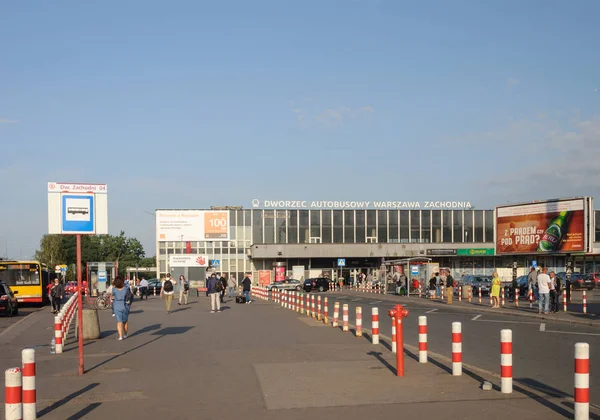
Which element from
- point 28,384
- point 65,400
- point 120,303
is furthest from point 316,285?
point 28,384

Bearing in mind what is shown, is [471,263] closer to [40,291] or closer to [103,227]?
[40,291]

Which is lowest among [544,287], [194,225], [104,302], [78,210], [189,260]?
[104,302]

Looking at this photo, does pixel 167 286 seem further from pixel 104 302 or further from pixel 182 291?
pixel 182 291

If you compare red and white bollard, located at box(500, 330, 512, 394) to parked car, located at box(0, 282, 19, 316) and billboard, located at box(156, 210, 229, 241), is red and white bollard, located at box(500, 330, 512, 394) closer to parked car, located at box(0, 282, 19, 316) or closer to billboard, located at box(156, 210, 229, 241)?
parked car, located at box(0, 282, 19, 316)

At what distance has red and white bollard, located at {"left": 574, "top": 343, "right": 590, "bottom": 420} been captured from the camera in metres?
7.61

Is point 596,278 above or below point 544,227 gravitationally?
below

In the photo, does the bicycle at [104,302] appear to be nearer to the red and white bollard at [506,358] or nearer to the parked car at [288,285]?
the parked car at [288,285]

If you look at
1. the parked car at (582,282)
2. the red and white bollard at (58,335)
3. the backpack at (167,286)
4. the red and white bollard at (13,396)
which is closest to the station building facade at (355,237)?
the parked car at (582,282)

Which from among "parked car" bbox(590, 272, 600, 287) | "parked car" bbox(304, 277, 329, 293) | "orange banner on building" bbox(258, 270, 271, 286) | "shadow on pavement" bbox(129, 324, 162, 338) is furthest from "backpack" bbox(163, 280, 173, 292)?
"parked car" bbox(590, 272, 600, 287)

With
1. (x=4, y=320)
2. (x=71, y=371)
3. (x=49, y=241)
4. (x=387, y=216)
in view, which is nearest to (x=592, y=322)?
(x=71, y=371)

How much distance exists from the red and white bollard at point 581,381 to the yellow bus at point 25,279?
40887mm

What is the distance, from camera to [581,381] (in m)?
7.63

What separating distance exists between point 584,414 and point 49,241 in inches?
3793

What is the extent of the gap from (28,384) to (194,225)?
67.7 meters
